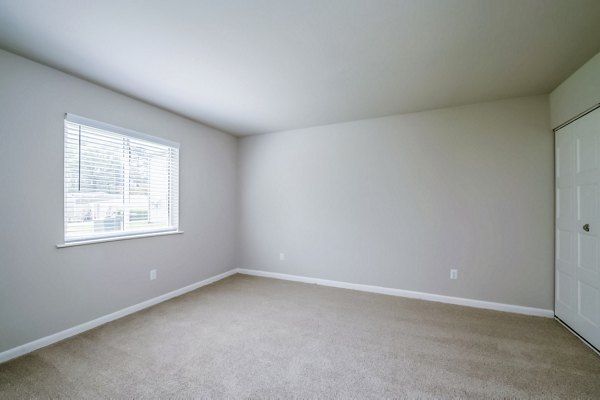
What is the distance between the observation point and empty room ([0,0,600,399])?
1.77 m

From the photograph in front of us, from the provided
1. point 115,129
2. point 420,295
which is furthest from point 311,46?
A: point 420,295

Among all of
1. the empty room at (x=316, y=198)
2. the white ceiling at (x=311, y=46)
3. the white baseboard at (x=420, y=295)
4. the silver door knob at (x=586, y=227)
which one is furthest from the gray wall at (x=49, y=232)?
the silver door knob at (x=586, y=227)

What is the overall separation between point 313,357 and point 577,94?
3395 mm

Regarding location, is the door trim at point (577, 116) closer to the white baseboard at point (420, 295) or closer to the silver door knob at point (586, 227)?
the silver door knob at point (586, 227)

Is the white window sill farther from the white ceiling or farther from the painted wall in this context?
the painted wall

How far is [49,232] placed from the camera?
2.30 m

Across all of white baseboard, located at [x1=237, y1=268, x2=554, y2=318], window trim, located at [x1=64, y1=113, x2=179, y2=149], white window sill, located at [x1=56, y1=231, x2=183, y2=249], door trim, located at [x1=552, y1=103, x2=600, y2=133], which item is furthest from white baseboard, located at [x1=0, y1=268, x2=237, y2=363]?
door trim, located at [x1=552, y1=103, x2=600, y2=133]

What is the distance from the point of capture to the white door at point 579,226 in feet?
7.29

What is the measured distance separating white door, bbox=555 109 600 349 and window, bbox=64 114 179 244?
449cm

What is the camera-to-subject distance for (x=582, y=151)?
7.89 ft

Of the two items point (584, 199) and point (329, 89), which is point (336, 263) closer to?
point (329, 89)

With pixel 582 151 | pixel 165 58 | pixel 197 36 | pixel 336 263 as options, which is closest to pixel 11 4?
pixel 165 58

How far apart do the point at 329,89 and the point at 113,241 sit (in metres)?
2.88

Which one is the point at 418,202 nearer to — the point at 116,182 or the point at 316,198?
the point at 316,198
